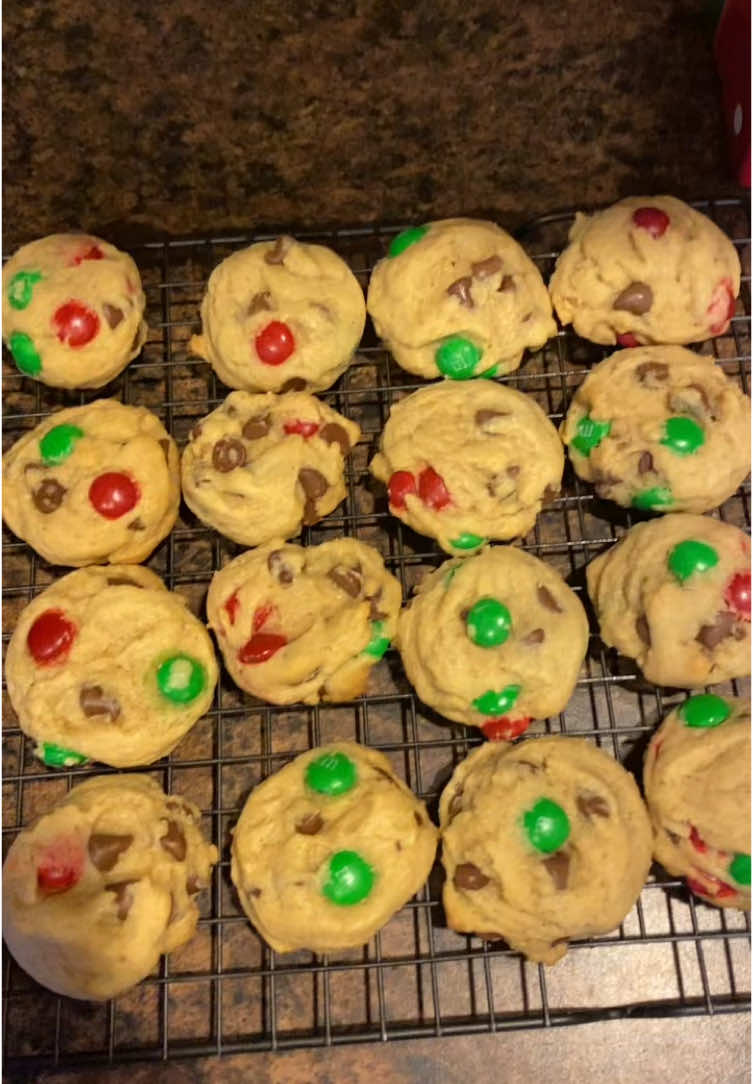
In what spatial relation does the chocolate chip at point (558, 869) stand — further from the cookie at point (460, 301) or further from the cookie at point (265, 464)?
the cookie at point (460, 301)

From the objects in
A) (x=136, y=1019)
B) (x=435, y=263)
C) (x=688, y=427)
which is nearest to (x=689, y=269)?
(x=688, y=427)

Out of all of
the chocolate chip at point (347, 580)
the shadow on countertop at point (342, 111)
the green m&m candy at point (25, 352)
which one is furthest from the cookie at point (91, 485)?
the shadow on countertop at point (342, 111)

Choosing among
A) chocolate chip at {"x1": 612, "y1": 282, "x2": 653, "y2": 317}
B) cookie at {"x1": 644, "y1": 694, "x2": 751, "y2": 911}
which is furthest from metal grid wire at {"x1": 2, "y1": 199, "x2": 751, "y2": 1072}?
chocolate chip at {"x1": 612, "y1": 282, "x2": 653, "y2": 317}

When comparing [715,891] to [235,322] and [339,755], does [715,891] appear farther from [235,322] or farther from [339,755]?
[235,322]

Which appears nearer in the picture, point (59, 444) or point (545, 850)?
point (545, 850)

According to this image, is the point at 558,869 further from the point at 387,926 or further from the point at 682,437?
the point at 682,437

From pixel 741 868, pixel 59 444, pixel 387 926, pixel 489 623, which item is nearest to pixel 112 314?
pixel 59 444
